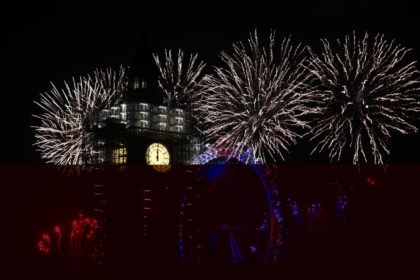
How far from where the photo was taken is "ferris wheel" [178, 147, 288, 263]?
1538 inches

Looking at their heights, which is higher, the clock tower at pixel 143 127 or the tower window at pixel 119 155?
the clock tower at pixel 143 127

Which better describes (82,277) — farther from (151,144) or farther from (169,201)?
(151,144)

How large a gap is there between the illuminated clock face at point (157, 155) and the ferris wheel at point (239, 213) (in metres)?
37.2

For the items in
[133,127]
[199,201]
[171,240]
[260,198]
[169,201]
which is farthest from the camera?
[133,127]

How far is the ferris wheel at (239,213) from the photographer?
39062 mm

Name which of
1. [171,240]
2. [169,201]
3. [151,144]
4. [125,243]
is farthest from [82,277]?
[151,144]

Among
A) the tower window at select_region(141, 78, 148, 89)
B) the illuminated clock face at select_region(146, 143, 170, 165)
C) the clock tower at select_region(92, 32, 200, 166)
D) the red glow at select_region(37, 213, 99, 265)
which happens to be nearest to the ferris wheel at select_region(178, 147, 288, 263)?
the red glow at select_region(37, 213, 99, 265)

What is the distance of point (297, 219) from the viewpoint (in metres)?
56.6

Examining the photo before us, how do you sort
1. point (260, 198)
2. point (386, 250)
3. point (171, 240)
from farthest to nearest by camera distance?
point (171, 240) → point (386, 250) → point (260, 198)

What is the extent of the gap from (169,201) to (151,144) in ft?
51.3

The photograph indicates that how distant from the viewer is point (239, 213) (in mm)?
39000

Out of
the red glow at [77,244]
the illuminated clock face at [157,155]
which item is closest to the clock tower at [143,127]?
the illuminated clock face at [157,155]

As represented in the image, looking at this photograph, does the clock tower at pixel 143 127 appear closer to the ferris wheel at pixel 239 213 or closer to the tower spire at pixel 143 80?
the tower spire at pixel 143 80

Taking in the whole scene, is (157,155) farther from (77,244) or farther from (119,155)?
(77,244)
